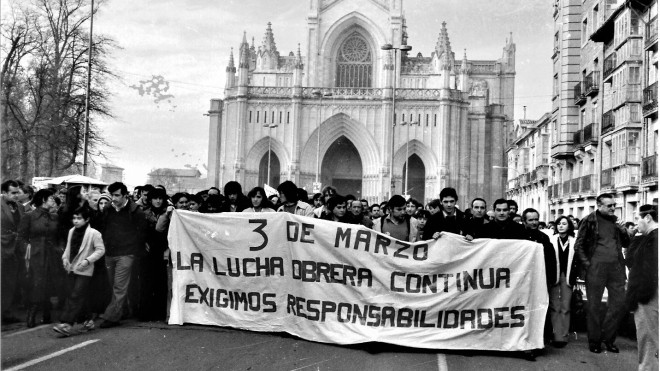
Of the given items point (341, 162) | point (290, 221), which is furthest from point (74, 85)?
point (341, 162)

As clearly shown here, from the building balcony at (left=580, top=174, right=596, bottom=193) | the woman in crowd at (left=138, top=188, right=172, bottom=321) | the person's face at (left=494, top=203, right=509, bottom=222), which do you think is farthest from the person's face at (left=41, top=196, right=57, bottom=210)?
the building balcony at (left=580, top=174, right=596, bottom=193)

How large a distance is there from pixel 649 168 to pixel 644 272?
17208mm

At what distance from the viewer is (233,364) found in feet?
21.0

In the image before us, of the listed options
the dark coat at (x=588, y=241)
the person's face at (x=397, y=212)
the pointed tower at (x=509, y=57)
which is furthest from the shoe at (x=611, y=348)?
the pointed tower at (x=509, y=57)

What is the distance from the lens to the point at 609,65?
28703 mm

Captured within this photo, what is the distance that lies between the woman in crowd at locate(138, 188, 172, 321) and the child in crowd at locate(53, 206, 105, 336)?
35.7 inches

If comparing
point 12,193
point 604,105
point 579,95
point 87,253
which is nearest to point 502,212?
point 87,253

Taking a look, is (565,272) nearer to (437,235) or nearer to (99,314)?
(437,235)

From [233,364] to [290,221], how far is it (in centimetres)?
193

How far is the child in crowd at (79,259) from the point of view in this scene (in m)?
7.88

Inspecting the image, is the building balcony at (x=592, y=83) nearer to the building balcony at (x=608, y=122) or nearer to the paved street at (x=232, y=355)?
the building balcony at (x=608, y=122)

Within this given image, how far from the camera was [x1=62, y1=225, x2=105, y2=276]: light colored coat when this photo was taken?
8.01 meters

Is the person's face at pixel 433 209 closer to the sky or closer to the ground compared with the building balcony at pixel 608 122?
closer to the ground

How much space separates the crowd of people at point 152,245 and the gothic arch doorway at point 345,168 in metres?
48.4
